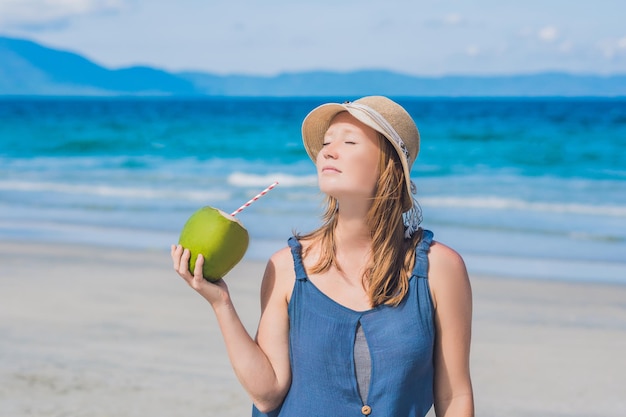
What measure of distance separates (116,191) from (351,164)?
1358 cm

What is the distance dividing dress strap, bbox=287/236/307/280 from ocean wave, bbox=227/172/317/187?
45.5 ft

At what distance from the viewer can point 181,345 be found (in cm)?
562

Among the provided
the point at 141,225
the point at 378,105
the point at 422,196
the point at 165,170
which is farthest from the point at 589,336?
the point at 165,170

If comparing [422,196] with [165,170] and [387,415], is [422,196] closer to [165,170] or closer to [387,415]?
[165,170]

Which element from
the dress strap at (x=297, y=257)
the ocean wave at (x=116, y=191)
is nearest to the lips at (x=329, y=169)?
the dress strap at (x=297, y=257)

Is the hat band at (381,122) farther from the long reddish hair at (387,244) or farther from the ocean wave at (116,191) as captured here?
the ocean wave at (116,191)

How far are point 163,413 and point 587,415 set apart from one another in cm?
209

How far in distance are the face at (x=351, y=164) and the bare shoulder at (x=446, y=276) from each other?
258 mm

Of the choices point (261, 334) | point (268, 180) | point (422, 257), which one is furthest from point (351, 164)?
point (268, 180)

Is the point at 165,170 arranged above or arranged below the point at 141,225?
above

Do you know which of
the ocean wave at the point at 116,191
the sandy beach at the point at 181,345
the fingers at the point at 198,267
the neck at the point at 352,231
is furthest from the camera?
the ocean wave at the point at 116,191

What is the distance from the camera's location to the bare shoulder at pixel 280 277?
2684 millimetres

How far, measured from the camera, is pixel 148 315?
625cm

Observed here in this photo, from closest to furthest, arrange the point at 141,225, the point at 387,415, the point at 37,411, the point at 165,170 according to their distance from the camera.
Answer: the point at 387,415, the point at 37,411, the point at 141,225, the point at 165,170
